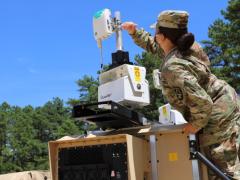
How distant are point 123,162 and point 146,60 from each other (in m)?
31.1

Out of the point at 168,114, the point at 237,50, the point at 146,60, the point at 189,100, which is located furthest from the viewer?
the point at 146,60

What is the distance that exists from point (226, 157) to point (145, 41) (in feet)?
4.51

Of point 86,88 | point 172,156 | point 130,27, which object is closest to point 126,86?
point 130,27

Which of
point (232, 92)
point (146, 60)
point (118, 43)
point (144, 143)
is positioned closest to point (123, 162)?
point (144, 143)

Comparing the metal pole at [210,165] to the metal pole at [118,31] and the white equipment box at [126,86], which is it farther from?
the metal pole at [118,31]

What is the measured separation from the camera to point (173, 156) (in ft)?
10.2

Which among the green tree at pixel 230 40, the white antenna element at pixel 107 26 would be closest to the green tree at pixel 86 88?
the green tree at pixel 230 40

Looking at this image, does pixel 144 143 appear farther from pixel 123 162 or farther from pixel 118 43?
pixel 118 43

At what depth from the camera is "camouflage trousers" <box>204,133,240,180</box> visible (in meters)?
2.97

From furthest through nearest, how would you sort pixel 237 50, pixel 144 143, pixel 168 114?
pixel 237 50 → pixel 168 114 → pixel 144 143

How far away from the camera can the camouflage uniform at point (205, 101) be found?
2957 millimetres

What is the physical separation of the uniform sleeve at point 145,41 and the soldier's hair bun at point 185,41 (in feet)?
2.50

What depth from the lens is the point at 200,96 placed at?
293cm

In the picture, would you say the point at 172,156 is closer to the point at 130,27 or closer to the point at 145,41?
the point at 145,41
